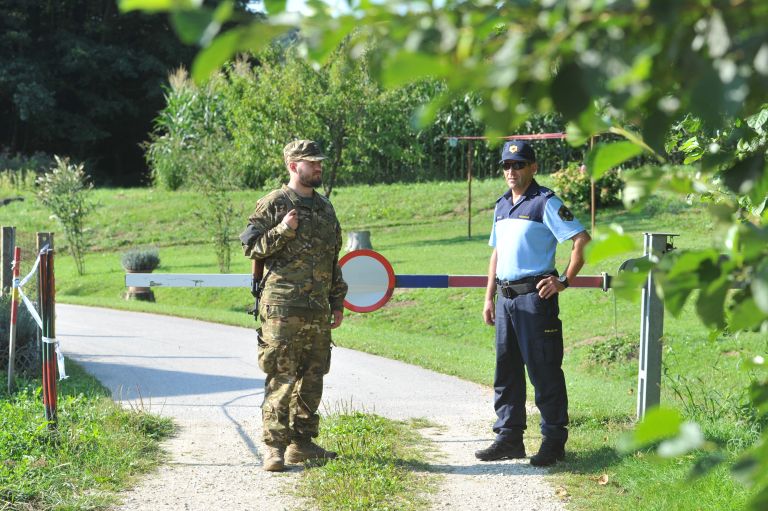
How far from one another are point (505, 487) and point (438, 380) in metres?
4.07

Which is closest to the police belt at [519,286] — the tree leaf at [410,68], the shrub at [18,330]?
the tree leaf at [410,68]

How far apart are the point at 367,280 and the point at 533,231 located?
1.89 metres

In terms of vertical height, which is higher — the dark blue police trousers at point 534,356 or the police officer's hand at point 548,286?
the police officer's hand at point 548,286

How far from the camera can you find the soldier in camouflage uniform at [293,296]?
6.37 metres

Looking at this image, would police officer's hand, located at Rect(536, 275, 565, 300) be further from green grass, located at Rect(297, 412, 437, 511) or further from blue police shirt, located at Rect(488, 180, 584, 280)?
green grass, located at Rect(297, 412, 437, 511)

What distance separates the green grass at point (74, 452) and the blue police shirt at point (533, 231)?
8.69 feet

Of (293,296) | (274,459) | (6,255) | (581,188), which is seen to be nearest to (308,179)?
(293,296)

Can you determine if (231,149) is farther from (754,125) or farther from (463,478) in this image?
(754,125)

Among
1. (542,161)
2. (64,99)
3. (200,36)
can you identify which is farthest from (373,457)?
(64,99)

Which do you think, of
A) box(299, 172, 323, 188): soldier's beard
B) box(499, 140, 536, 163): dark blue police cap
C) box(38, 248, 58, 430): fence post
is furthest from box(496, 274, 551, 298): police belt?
box(38, 248, 58, 430): fence post

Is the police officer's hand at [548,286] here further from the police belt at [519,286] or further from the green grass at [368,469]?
the green grass at [368,469]

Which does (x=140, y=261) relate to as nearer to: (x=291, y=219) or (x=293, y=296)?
(x=293, y=296)

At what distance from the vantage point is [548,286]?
6258 millimetres

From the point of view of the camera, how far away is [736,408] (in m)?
7.05
